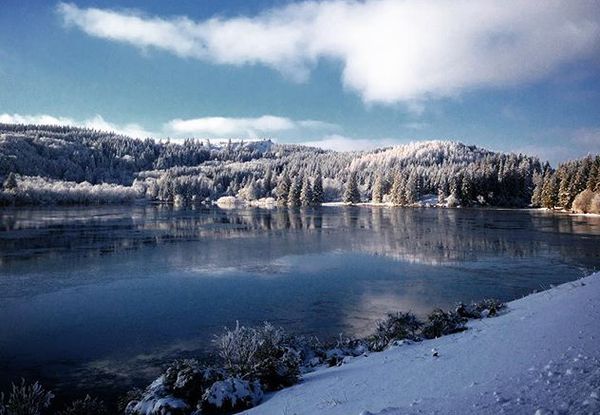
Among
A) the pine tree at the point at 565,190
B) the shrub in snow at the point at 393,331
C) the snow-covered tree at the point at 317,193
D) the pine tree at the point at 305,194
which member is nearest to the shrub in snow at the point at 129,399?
the shrub in snow at the point at 393,331

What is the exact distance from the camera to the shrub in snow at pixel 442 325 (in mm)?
14469

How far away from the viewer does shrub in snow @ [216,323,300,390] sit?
11.3 meters

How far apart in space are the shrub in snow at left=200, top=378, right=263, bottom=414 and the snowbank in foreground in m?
0.40

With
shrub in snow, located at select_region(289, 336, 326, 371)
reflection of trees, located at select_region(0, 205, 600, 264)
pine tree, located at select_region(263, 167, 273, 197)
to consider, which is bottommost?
shrub in snow, located at select_region(289, 336, 326, 371)

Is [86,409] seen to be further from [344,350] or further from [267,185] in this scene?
[267,185]

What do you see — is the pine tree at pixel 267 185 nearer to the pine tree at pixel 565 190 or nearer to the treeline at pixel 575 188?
the treeline at pixel 575 188

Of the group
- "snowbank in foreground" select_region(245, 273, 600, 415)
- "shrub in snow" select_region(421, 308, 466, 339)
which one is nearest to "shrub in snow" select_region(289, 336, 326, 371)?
"snowbank in foreground" select_region(245, 273, 600, 415)

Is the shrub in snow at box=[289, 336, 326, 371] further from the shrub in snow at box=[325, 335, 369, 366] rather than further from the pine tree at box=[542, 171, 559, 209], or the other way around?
the pine tree at box=[542, 171, 559, 209]

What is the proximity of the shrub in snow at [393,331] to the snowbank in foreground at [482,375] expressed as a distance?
42.6 inches

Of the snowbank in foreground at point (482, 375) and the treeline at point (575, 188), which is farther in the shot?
the treeline at point (575, 188)

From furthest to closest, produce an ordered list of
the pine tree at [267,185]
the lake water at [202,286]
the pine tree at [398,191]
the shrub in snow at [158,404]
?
1. the pine tree at [267,185]
2. the pine tree at [398,191]
3. the lake water at [202,286]
4. the shrub in snow at [158,404]

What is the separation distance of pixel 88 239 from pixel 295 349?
1466 inches

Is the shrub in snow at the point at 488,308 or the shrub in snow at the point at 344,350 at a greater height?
the shrub in snow at the point at 488,308

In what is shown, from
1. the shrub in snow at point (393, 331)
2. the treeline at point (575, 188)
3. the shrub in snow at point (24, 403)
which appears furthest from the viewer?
the treeline at point (575, 188)
